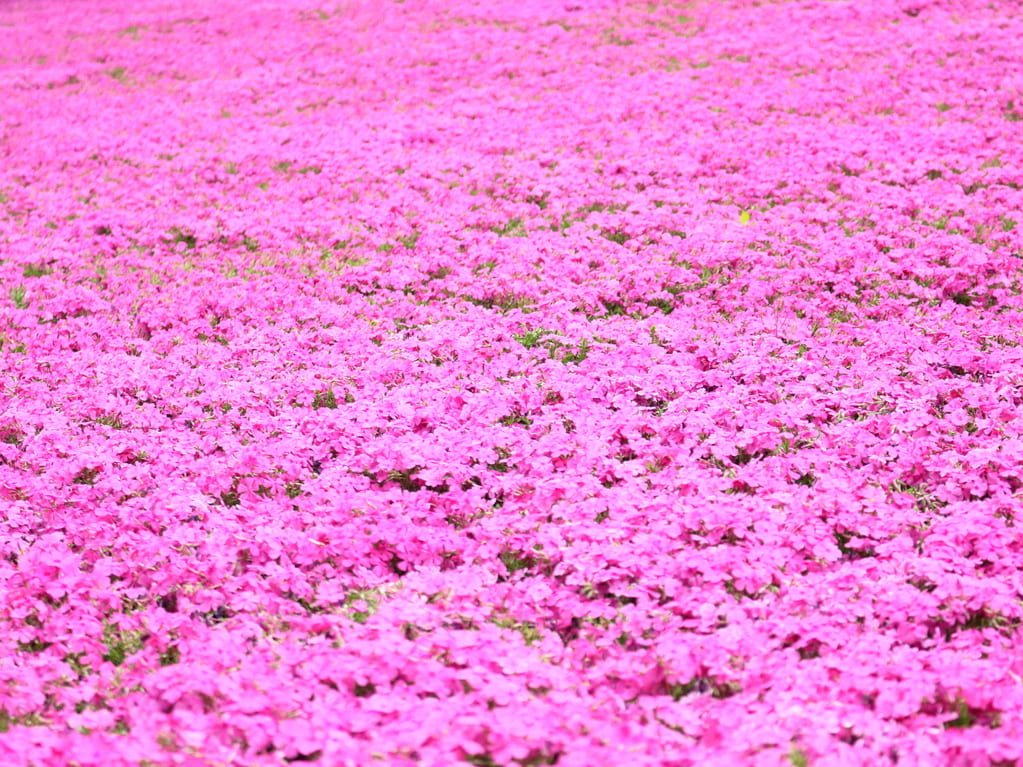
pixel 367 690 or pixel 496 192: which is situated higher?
pixel 496 192

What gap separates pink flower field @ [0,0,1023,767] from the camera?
4.95 m

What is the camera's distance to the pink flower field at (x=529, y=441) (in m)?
4.95

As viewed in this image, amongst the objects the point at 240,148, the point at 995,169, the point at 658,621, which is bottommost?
the point at 658,621

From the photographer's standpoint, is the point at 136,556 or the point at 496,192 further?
the point at 496,192

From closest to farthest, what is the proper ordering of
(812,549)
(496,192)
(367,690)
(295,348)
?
(367,690)
(812,549)
(295,348)
(496,192)

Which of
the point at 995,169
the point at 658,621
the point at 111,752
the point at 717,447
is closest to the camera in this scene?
the point at 111,752

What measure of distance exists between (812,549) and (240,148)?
637 inches

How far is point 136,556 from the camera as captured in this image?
21.5 feet

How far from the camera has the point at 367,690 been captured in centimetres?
520

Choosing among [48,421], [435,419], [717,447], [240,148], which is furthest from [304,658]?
[240,148]

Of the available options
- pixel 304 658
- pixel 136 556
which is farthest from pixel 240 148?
pixel 304 658

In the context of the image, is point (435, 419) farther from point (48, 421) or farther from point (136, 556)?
point (48, 421)

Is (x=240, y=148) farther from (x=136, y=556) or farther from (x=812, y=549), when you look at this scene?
(x=812, y=549)

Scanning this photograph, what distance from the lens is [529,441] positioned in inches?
311
